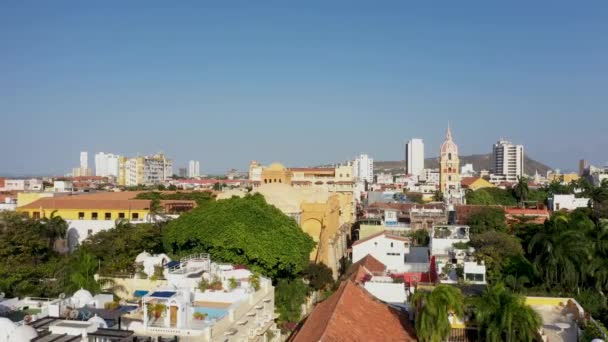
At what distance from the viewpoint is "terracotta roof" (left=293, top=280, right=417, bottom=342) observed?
15.4m

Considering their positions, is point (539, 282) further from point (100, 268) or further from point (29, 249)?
point (29, 249)

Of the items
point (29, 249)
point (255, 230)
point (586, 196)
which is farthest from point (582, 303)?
point (586, 196)

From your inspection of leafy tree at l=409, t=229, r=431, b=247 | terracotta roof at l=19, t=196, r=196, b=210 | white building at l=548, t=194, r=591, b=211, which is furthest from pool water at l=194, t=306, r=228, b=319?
white building at l=548, t=194, r=591, b=211

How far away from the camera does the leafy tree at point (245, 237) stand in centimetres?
2458

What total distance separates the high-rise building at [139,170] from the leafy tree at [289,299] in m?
104

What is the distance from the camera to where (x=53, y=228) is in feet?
111

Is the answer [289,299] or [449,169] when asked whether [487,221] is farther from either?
[449,169]

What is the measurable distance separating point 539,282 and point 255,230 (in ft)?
41.9

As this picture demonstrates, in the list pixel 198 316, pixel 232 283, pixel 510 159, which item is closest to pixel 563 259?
pixel 232 283

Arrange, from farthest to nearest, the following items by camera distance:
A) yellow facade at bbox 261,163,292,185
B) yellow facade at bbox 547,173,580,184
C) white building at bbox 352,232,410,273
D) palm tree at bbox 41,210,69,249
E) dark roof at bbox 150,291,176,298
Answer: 1. yellow facade at bbox 547,173,580,184
2. yellow facade at bbox 261,163,292,185
3. palm tree at bbox 41,210,69,249
4. white building at bbox 352,232,410,273
5. dark roof at bbox 150,291,176,298

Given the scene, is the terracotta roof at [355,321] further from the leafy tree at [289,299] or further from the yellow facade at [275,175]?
the yellow facade at [275,175]

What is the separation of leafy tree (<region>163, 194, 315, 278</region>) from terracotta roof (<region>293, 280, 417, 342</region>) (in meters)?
6.30

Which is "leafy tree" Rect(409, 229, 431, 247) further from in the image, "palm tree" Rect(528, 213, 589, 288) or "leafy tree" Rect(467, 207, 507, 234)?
"palm tree" Rect(528, 213, 589, 288)

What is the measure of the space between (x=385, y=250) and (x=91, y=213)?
74.2ft
